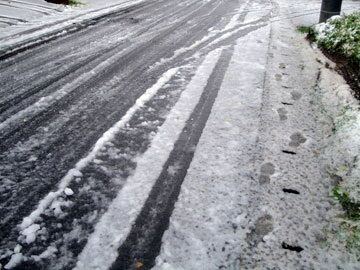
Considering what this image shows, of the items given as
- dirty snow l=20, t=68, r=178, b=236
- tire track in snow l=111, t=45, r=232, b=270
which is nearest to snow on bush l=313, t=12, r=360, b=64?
tire track in snow l=111, t=45, r=232, b=270

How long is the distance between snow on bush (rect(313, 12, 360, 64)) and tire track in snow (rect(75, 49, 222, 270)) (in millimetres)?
2658

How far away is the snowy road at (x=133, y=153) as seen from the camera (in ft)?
7.76

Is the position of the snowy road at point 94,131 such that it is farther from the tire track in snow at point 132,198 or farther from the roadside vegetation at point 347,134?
the roadside vegetation at point 347,134

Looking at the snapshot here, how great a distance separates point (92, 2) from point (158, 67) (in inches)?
270

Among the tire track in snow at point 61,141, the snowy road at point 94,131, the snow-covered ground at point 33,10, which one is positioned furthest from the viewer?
the snow-covered ground at point 33,10

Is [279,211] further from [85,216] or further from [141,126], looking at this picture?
[141,126]

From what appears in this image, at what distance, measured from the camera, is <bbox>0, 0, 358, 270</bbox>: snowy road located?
2365 mm

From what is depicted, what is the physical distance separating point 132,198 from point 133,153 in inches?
26.5

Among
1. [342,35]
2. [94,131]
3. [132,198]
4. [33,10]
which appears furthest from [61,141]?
[33,10]

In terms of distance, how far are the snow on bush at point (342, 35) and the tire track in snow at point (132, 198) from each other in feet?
8.72

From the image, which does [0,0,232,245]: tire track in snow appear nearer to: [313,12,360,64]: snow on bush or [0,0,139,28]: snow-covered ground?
[313,12,360,64]: snow on bush

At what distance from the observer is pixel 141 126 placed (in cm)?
381

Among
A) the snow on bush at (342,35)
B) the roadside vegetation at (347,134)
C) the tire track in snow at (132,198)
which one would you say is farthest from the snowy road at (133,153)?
the snow on bush at (342,35)

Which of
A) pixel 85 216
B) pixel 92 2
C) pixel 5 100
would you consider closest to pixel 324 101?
pixel 85 216
